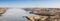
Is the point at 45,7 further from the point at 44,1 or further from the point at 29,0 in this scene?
the point at 29,0

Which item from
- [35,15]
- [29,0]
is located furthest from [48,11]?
[29,0]

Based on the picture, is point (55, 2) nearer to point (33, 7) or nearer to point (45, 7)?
point (45, 7)

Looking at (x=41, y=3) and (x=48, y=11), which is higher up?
(x=41, y=3)

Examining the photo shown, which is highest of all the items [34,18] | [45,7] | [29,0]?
[29,0]

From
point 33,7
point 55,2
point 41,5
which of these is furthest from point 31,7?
point 55,2

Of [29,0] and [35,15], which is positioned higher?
[29,0]

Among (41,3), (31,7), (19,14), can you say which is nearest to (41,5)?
(41,3)
